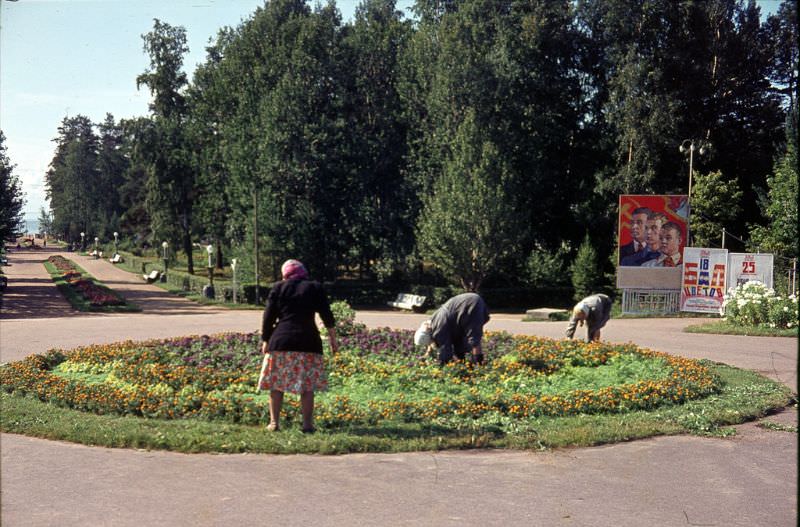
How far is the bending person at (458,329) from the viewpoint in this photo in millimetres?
10500

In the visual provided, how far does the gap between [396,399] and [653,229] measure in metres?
18.7

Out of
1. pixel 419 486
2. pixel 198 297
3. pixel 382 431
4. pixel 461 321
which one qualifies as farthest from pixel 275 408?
pixel 198 297

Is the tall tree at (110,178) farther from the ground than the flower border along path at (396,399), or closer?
farther from the ground

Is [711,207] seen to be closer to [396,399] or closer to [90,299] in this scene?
[90,299]

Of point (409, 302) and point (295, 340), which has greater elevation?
point (295, 340)

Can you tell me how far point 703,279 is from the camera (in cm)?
2322

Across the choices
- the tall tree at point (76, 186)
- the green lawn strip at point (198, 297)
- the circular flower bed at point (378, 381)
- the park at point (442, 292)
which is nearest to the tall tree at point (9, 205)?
the park at point (442, 292)

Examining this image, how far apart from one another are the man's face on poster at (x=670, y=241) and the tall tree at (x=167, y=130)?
30.5m

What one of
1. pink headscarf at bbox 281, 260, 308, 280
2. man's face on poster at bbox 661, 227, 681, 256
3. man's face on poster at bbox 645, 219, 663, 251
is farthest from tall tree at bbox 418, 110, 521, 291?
pink headscarf at bbox 281, 260, 308, 280

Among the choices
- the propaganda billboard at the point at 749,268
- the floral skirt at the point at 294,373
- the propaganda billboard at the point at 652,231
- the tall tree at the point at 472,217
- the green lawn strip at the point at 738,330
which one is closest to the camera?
the floral skirt at the point at 294,373

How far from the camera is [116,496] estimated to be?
5656mm

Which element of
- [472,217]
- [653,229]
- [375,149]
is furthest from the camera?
[375,149]

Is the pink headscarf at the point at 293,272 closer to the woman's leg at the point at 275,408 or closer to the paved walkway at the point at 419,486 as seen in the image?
the woman's leg at the point at 275,408

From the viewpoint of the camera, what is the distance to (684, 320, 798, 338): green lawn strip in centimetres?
1716
